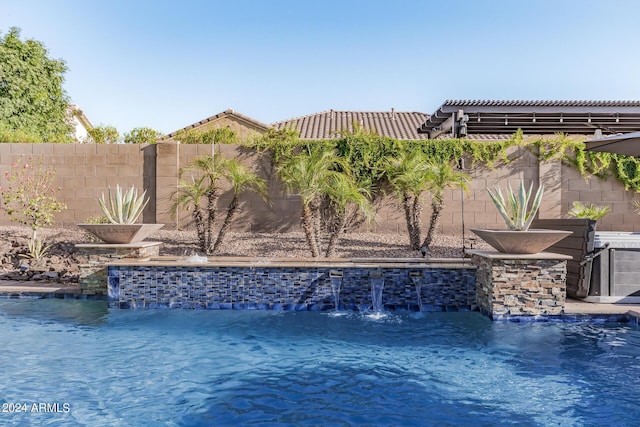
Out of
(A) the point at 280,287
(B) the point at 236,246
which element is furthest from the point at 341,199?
(A) the point at 280,287

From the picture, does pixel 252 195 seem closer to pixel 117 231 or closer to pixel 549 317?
pixel 117 231

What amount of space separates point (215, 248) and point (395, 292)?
183 inches

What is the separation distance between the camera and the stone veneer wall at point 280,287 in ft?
24.1

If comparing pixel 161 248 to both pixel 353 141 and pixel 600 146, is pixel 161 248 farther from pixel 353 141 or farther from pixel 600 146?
pixel 600 146

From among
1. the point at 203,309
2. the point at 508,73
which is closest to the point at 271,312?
the point at 203,309

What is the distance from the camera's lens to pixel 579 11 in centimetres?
1062

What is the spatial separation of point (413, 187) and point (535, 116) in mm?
6356

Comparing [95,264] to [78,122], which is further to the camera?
[78,122]

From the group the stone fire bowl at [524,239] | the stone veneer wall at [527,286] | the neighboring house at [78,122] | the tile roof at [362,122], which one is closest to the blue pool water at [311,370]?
the stone veneer wall at [527,286]

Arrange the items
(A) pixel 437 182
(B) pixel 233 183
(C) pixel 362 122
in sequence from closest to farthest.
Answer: (A) pixel 437 182 → (B) pixel 233 183 → (C) pixel 362 122

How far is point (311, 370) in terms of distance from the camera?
15.6ft

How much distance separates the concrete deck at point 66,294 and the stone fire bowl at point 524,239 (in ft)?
3.16

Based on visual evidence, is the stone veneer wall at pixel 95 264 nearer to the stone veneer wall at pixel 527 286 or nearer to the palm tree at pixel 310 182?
the palm tree at pixel 310 182

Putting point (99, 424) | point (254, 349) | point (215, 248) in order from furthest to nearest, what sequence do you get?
point (215, 248) → point (254, 349) → point (99, 424)
